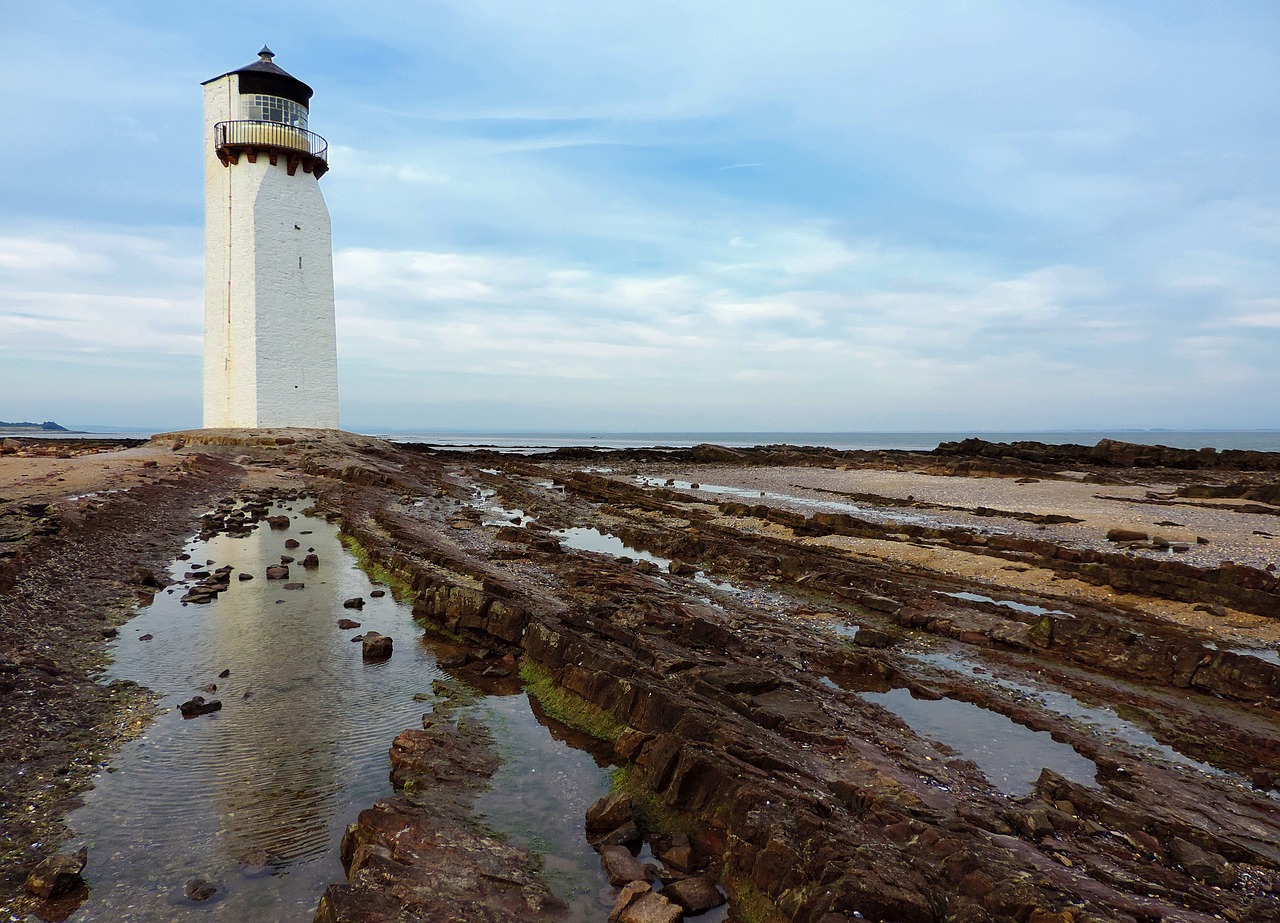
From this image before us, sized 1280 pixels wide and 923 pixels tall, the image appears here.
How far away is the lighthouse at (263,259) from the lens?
4244 centimetres

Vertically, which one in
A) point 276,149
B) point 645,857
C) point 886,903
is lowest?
point 645,857

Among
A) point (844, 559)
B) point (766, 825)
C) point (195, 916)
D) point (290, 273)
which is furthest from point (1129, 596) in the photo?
point (290, 273)

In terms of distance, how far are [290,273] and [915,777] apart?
1822 inches

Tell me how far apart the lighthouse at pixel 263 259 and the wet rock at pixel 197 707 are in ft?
126

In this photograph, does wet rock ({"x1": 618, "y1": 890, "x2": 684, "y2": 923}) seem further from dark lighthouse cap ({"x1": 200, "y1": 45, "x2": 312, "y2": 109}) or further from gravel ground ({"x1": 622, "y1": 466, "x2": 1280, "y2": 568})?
dark lighthouse cap ({"x1": 200, "y1": 45, "x2": 312, "y2": 109})

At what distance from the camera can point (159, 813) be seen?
21.5 feet

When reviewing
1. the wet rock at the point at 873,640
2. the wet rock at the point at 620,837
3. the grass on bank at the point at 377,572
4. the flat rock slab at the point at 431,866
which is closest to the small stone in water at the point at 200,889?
the flat rock slab at the point at 431,866

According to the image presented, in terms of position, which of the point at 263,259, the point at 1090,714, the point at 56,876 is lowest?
the point at 1090,714

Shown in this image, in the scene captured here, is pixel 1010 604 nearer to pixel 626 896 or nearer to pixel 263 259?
pixel 626 896

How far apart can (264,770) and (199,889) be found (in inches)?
78.8

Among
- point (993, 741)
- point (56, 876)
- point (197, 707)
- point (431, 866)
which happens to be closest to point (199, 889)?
point (56, 876)

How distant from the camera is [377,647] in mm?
11062

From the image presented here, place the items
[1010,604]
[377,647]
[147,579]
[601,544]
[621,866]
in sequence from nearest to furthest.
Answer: [621,866] < [377,647] < [147,579] < [1010,604] < [601,544]

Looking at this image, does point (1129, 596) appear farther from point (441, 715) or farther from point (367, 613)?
point (367, 613)
